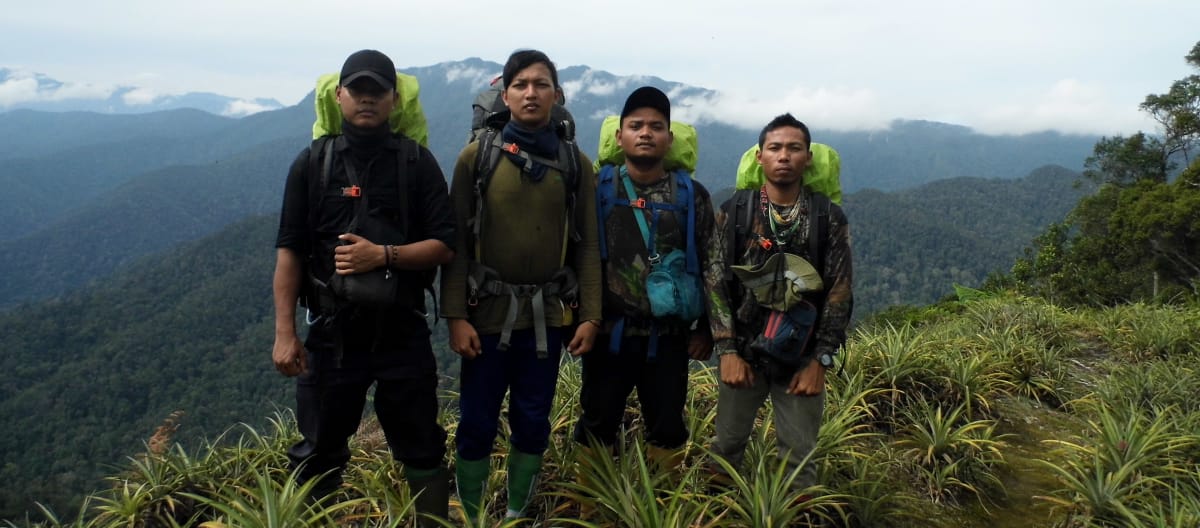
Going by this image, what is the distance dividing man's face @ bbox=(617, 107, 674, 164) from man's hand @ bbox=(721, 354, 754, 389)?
3.12ft

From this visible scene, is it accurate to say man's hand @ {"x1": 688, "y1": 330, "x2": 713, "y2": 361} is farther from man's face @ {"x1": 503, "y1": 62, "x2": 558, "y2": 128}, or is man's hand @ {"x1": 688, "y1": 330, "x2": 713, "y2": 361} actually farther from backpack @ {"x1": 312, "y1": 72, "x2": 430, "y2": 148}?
backpack @ {"x1": 312, "y1": 72, "x2": 430, "y2": 148}

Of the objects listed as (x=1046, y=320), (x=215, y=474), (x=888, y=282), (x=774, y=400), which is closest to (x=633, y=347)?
(x=774, y=400)

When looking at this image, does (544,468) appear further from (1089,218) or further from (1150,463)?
(1089,218)

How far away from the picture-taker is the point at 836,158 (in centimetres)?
292

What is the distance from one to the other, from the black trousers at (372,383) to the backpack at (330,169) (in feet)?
0.38

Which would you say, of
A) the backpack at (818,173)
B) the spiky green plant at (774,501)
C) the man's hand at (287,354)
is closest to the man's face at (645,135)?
the backpack at (818,173)

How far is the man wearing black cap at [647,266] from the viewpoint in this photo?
2.82 m

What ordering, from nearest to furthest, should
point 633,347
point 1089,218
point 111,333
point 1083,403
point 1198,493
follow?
point 633,347 → point 1198,493 → point 1083,403 → point 1089,218 → point 111,333

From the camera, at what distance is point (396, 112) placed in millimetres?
2652

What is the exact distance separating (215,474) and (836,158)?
12.5 ft

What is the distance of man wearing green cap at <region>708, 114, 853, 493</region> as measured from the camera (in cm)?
279

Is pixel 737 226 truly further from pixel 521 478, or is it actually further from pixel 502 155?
pixel 521 478

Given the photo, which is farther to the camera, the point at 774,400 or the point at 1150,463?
the point at 1150,463

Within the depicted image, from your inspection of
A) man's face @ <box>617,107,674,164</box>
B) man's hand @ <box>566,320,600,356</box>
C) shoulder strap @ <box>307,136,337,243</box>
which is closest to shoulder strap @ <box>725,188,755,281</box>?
man's face @ <box>617,107,674,164</box>
